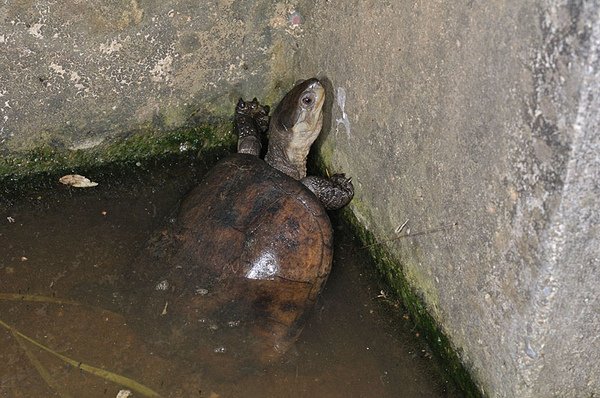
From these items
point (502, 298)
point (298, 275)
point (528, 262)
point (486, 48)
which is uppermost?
point (486, 48)

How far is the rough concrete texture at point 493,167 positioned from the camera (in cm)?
213

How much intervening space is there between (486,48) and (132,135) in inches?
90.2

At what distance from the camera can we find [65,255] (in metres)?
3.69

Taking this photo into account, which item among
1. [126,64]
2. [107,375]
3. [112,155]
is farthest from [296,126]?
[107,375]

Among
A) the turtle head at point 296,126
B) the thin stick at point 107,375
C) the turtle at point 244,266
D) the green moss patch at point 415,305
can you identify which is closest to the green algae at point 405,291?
the green moss patch at point 415,305

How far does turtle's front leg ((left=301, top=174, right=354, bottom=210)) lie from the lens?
12.6 ft

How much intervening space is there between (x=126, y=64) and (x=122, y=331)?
1372 millimetres

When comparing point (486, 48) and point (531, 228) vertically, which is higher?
point (486, 48)

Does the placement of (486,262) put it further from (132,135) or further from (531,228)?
(132,135)

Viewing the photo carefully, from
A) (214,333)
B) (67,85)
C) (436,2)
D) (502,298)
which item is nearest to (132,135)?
(67,85)

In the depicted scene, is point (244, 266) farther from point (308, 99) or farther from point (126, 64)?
point (126, 64)

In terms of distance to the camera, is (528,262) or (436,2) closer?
(528,262)

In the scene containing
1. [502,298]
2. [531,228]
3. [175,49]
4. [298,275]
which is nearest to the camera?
[531,228]

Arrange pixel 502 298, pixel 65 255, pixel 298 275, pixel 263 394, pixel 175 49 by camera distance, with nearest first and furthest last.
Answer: pixel 502 298 → pixel 263 394 → pixel 298 275 → pixel 65 255 → pixel 175 49
